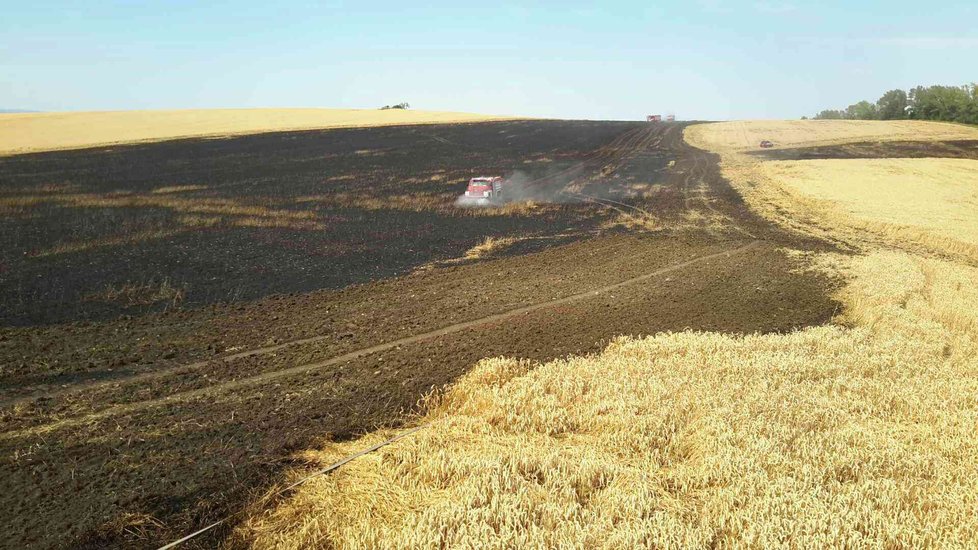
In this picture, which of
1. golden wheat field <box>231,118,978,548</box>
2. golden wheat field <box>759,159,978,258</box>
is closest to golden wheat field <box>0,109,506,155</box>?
golden wheat field <box>759,159,978,258</box>

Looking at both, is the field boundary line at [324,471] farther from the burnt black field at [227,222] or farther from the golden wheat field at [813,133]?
the golden wheat field at [813,133]

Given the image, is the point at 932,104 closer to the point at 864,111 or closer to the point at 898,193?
the point at 864,111

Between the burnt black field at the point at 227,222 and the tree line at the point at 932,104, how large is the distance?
73.3m

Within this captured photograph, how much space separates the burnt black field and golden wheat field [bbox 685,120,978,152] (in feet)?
85.4

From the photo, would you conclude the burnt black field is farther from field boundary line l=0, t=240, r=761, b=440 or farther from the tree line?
the tree line

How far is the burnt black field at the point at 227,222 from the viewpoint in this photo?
60.0 feet

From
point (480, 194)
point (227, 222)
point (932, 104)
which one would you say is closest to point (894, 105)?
point (932, 104)

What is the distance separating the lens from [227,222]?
2619cm

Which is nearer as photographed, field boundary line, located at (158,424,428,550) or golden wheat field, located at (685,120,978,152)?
field boundary line, located at (158,424,428,550)

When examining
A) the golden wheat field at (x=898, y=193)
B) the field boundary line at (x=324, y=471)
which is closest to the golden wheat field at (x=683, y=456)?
the field boundary line at (x=324, y=471)

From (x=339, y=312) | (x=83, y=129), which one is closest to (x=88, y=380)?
(x=339, y=312)

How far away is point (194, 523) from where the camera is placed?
288 inches

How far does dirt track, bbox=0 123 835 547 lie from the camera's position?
8.09 meters

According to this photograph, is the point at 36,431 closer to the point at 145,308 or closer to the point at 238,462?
the point at 238,462
